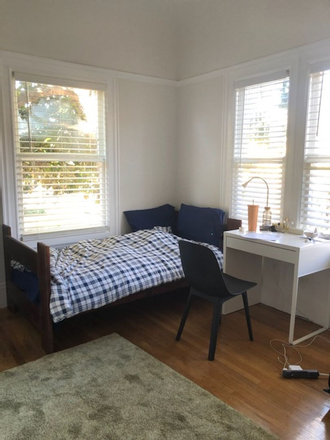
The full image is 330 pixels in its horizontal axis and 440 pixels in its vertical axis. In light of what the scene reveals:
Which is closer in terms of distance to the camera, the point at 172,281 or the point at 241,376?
the point at 241,376

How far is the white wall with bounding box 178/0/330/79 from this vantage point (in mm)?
2854

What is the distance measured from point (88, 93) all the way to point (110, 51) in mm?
479

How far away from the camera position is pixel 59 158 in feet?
11.3

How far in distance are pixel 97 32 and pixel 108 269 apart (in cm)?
225

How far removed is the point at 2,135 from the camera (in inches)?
122

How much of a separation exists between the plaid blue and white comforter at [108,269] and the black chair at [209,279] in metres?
0.47

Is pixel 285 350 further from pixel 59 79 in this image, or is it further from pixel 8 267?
pixel 59 79

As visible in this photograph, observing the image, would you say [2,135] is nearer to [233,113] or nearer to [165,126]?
[165,126]

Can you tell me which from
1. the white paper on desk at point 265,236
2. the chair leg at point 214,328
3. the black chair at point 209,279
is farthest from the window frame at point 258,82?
the chair leg at point 214,328

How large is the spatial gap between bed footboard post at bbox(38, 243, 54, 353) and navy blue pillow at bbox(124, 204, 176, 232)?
157cm

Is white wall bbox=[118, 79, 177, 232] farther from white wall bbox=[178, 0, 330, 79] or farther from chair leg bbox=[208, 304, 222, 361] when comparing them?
chair leg bbox=[208, 304, 222, 361]

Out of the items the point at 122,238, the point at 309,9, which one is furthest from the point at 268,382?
the point at 309,9

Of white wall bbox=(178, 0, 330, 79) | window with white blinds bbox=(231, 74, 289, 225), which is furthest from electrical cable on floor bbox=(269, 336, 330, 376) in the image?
white wall bbox=(178, 0, 330, 79)

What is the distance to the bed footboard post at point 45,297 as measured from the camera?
93.4 inches
